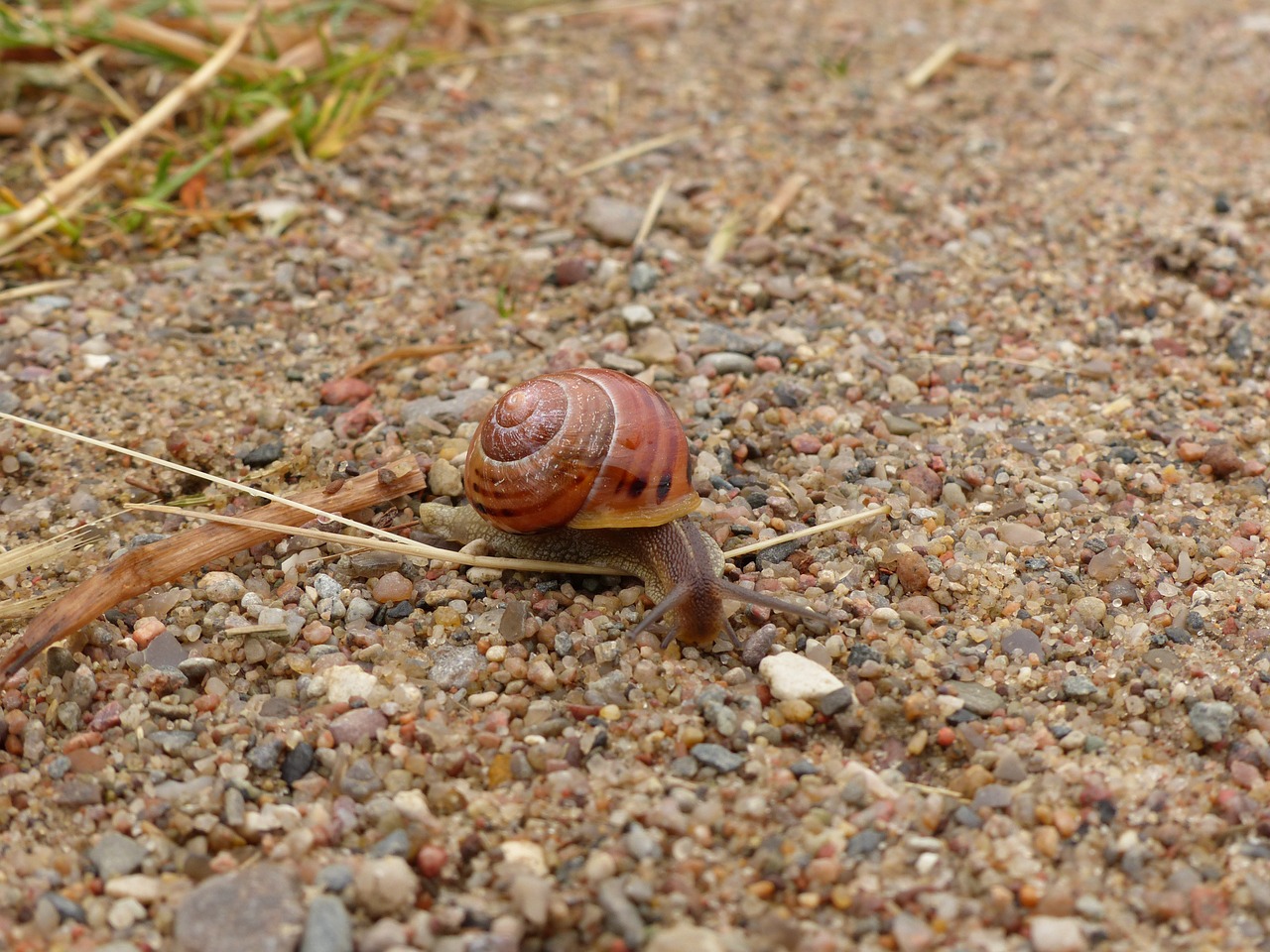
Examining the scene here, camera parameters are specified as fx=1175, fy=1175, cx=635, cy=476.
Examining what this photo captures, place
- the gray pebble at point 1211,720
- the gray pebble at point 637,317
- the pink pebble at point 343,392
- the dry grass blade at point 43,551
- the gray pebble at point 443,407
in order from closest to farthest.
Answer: the gray pebble at point 1211,720, the dry grass blade at point 43,551, the gray pebble at point 443,407, the pink pebble at point 343,392, the gray pebble at point 637,317

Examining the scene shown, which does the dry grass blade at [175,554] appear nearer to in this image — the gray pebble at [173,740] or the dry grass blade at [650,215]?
the gray pebble at [173,740]

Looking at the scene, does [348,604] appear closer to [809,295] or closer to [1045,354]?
[809,295]

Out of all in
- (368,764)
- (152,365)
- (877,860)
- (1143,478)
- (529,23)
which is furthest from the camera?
(529,23)

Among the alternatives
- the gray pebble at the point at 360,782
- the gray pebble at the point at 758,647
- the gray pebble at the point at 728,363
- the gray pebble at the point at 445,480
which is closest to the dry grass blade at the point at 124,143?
the gray pebble at the point at 445,480

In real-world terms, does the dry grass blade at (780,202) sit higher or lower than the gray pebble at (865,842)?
higher

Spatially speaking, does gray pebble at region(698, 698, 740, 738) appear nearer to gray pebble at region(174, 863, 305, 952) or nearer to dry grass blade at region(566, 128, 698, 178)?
gray pebble at region(174, 863, 305, 952)

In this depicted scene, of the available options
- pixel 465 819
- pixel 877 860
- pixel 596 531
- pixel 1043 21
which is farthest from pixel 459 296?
pixel 1043 21

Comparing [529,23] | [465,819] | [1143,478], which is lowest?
[465,819]

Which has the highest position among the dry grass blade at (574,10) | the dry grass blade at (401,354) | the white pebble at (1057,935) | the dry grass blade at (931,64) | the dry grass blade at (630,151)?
the dry grass blade at (574,10)
